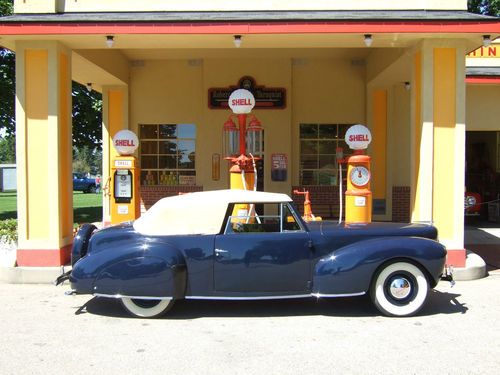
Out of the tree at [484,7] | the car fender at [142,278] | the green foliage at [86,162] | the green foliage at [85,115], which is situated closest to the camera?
the car fender at [142,278]

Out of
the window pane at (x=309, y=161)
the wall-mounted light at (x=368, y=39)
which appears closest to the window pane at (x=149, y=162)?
the window pane at (x=309, y=161)

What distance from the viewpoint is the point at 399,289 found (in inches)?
213

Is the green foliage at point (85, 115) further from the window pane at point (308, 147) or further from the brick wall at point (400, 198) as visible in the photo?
the brick wall at point (400, 198)

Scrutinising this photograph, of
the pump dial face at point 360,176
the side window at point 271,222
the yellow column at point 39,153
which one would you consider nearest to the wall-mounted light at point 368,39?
the pump dial face at point 360,176

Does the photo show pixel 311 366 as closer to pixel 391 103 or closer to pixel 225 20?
pixel 225 20

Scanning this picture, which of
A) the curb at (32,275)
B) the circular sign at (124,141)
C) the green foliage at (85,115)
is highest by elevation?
the green foliage at (85,115)

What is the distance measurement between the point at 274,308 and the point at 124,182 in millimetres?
4030

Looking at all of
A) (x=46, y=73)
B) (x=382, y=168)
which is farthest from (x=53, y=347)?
(x=382, y=168)

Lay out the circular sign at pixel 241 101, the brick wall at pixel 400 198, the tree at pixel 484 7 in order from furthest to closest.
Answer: the tree at pixel 484 7
the brick wall at pixel 400 198
the circular sign at pixel 241 101

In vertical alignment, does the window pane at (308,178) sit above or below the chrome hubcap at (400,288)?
above

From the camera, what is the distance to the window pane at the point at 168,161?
13.0 meters

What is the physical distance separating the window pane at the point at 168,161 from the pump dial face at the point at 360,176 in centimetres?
618

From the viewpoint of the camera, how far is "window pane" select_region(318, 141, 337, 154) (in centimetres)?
1280

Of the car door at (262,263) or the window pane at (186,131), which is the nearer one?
the car door at (262,263)
